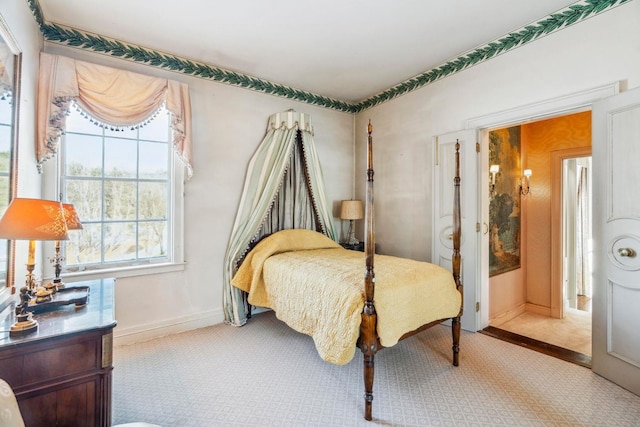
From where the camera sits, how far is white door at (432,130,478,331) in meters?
3.12

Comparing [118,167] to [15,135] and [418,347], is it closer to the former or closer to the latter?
[15,135]

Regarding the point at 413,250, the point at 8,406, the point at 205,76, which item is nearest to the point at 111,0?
the point at 205,76

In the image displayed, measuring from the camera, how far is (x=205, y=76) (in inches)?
130

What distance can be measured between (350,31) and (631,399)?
3.61 m

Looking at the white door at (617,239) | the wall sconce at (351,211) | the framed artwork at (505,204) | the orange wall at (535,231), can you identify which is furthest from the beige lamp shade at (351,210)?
the white door at (617,239)

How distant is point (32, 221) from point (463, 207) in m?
3.46

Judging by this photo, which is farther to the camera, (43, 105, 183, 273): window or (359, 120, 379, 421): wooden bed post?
(43, 105, 183, 273): window

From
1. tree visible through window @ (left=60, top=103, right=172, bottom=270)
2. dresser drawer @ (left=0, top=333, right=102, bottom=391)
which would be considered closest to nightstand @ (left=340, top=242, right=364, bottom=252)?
tree visible through window @ (left=60, top=103, right=172, bottom=270)

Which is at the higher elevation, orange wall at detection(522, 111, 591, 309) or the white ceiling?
the white ceiling

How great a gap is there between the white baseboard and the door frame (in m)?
3.01

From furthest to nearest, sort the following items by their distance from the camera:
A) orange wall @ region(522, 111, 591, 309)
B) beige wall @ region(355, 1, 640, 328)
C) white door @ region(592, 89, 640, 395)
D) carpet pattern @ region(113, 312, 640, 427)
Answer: orange wall @ region(522, 111, 591, 309) < beige wall @ region(355, 1, 640, 328) < white door @ region(592, 89, 640, 395) < carpet pattern @ region(113, 312, 640, 427)

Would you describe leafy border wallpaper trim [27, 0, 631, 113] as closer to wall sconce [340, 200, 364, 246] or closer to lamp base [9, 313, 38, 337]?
wall sconce [340, 200, 364, 246]

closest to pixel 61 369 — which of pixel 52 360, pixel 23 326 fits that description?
pixel 52 360

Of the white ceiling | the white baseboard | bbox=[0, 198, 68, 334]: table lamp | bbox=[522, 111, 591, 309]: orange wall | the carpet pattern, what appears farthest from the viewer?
bbox=[522, 111, 591, 309]: orange wall
